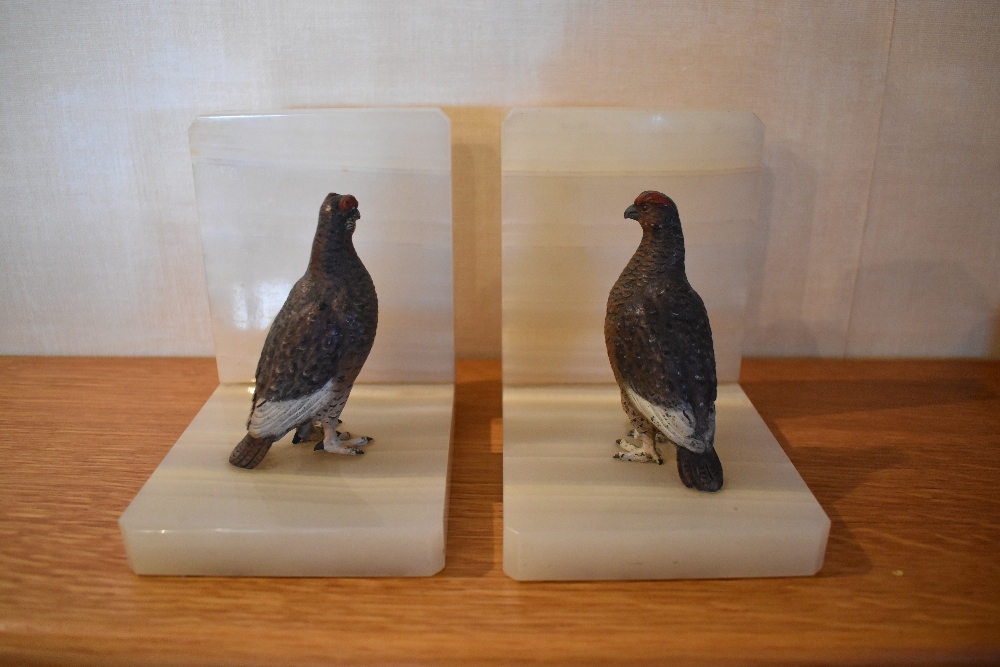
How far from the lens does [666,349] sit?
72 cm

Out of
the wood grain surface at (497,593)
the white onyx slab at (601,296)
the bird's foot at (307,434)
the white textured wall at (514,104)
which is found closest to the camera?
the wood grain surface at (497,593)

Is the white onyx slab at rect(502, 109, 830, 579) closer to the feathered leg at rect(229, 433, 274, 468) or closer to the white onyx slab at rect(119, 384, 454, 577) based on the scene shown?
the white onyx slab at rect(119, 384, 454, 577)

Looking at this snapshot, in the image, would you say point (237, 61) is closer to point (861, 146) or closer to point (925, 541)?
point (861, 146)

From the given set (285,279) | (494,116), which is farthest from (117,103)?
(494,116)

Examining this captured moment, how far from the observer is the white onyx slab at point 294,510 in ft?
2.15

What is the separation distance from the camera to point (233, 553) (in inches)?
26.0

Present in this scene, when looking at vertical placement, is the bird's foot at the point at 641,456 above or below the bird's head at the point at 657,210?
below

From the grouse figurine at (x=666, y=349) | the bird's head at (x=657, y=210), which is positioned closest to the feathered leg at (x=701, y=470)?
the grouse figurine at (x=666, y=349)

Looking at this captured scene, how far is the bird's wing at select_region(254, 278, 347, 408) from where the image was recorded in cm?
73

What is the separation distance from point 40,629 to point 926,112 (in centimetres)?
112

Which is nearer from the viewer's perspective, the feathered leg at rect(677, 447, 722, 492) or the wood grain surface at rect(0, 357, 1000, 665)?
the wood grain surface at rect(0, 357, 1000, 665)

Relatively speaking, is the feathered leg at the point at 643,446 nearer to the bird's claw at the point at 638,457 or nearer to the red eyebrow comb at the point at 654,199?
the bird's claw at the point at 638,457

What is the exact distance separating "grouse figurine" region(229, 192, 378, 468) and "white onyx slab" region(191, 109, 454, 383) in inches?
5.4

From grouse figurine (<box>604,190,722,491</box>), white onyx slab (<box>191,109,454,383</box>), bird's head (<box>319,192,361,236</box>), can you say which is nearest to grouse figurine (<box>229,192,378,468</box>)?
bird's head (<box>319,192,361,236</box>)
